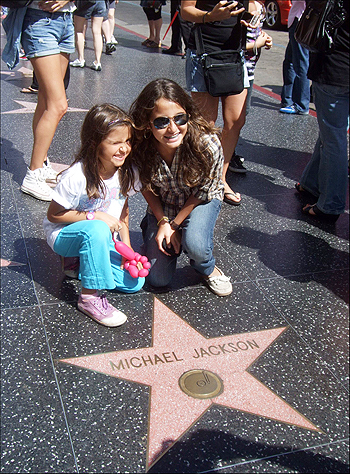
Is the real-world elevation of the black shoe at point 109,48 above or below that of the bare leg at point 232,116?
below

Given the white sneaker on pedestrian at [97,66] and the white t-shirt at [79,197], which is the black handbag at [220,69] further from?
the white sneaker on pedestrian at [97,66]

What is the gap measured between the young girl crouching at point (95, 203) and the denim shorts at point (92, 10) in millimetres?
5873

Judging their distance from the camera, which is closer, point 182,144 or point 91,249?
point 91,249

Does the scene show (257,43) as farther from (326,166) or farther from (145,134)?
(145,134)

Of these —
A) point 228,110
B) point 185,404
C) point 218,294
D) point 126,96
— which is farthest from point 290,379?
point 126,96

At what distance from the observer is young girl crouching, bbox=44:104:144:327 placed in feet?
7.93

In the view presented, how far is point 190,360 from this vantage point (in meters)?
2.32

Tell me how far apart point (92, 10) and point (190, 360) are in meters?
6.79

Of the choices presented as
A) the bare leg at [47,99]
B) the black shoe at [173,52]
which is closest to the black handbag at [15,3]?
the bare leg at [47,99]

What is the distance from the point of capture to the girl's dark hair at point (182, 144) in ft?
8.03

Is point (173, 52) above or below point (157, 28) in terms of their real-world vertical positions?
below

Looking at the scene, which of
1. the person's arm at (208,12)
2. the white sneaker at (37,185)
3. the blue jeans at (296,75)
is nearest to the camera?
the person's arm at (208,12)

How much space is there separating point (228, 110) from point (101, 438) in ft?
8.23

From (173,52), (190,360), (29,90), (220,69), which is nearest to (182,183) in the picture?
(190,360)
